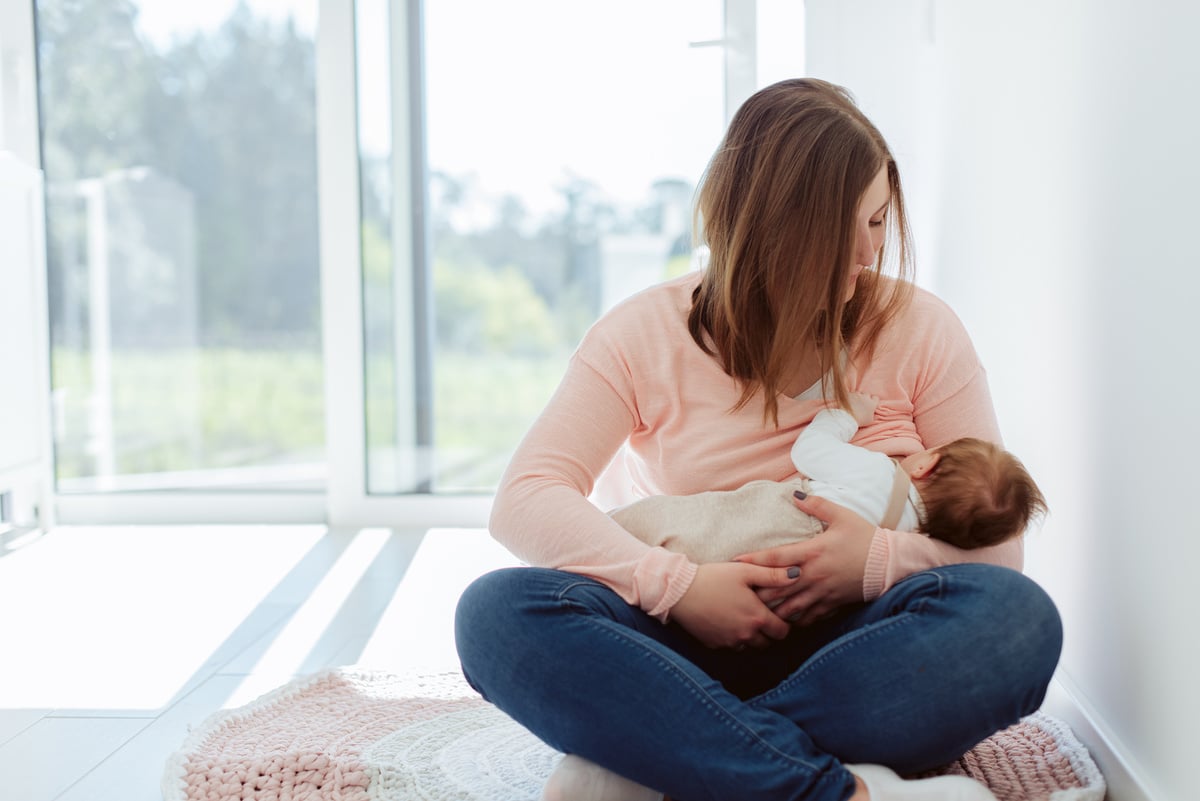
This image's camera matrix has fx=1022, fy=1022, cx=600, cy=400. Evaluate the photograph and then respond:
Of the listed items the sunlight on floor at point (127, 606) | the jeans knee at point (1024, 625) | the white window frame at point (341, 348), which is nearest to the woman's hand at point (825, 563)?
the jeans knee at point (1024, 625)

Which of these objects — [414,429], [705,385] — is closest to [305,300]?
[414,429]

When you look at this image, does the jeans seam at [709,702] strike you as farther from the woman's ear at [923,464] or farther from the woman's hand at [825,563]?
the woman's ear at [923,464]

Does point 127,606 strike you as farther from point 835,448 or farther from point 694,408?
point 835,448

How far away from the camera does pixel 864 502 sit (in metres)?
1.14

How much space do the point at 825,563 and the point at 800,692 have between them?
15cm

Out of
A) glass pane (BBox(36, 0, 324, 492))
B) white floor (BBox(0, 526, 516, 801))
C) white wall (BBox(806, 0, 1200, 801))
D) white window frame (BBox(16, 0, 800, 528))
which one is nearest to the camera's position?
white wall (BBox(806, 0, 1200, 801))

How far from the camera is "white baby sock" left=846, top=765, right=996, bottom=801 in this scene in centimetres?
93

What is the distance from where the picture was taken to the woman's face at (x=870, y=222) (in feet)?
3.95

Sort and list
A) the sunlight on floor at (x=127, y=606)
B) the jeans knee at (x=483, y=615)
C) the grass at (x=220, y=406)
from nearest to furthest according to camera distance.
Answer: the jeans knee at (x=483, y=615)
the sunlight on floor at (x=127, y=606)
the grass at (x=220, y=406)

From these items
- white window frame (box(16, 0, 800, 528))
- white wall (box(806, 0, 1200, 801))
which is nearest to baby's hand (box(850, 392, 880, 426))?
white wall (box(806, 0, 1200, 801))

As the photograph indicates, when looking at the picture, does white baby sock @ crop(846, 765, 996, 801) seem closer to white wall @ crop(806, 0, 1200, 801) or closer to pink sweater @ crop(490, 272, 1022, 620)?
white wall @ crop(806, 0, 1200, 801)

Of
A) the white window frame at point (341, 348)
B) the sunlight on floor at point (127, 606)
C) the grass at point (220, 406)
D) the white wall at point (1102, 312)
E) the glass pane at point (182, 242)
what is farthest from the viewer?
the glass pane at point (182, 242)

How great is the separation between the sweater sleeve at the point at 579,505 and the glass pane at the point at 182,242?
2219 millimetres

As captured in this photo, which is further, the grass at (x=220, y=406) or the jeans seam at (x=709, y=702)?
the grass at (x=220, y=406)
